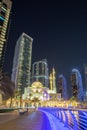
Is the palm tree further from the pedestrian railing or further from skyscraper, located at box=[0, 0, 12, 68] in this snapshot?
Answer: skyscraper, located at box=[0, 0, 12, 68]

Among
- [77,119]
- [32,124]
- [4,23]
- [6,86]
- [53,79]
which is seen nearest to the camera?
[77,119]

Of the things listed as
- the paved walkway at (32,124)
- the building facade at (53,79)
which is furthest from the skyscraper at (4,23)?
the paved walkway at (32,124)

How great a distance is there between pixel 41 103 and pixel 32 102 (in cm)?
1069

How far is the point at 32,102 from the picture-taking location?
111938mm

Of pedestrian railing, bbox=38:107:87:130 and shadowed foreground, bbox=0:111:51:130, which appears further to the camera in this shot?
shadowed foreground, bbox=0:111:51:130

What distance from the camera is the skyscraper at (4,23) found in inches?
4639

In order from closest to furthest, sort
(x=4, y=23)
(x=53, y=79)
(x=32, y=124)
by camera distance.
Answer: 1. (x=32, y=124)
2. (x=4, y=23)
3. (x=53, y=79)

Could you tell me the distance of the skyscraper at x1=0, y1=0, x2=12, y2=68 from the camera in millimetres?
117838

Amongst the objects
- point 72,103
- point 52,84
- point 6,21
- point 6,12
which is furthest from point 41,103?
point 6,12

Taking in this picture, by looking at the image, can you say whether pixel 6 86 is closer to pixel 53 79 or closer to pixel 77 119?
pixel 77 119

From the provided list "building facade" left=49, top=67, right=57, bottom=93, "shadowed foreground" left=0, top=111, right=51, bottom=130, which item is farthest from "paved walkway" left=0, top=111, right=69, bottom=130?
"building facade" left=49, top=67, right=57, bottom=93

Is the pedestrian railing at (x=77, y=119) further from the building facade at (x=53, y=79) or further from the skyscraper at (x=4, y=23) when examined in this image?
the building facade at (x=53, y=79)

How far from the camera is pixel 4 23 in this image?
13125 centimetres

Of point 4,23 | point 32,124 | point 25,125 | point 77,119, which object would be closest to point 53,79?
point 4,23
